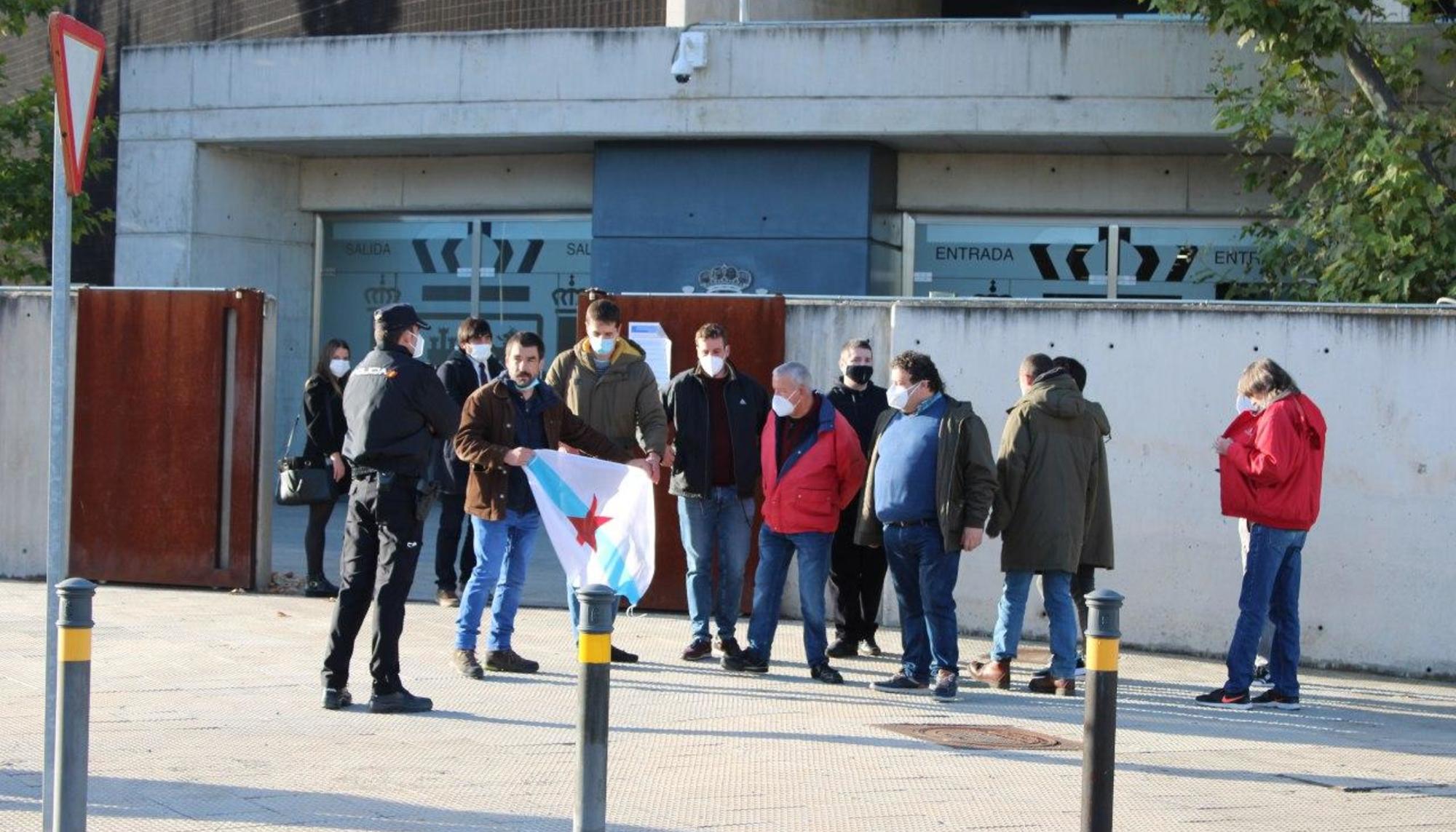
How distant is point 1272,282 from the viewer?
17.8 meters

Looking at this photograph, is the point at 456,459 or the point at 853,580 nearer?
the point at 853,580

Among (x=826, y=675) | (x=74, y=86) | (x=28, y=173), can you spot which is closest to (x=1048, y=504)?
(x=826, y=675)

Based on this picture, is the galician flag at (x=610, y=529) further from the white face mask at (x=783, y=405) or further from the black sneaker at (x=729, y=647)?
the white face mask at (x=783, y=405)

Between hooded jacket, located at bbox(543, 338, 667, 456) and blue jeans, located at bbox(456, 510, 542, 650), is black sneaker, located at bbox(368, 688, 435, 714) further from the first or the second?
hooded jacket, located at bbox(543, 338, 667, 456)

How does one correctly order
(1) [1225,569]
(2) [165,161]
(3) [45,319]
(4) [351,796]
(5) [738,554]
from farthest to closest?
(2) [165,161], (3) [45,319], (1) [1225,569], (5) [738,554], (4) [351,796]

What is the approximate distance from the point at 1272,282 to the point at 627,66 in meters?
6.44

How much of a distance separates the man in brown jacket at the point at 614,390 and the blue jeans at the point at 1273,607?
3.24 meters

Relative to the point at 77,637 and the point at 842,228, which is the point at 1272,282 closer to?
the point at 842,228

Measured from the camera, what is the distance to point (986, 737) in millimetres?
9008

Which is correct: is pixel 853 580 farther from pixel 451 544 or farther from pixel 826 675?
pixel 451 544

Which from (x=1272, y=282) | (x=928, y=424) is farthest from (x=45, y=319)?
(x=1272, y=282)

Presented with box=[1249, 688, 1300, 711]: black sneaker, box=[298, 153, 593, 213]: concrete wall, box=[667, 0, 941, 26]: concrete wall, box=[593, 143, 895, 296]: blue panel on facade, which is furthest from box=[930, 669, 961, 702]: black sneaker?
box=[298, 153, 593, 213]: concrete wall

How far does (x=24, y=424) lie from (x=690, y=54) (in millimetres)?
7563

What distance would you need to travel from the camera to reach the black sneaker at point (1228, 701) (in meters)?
10.2
